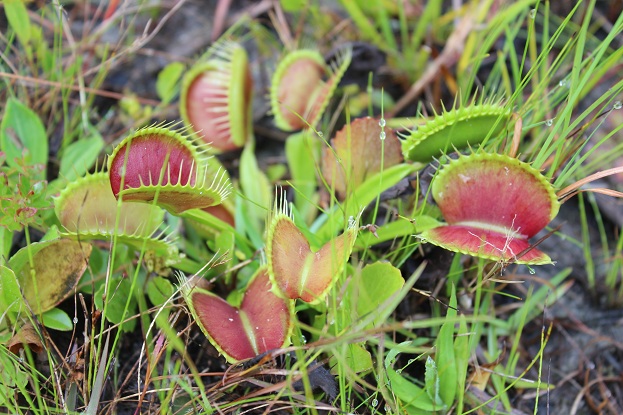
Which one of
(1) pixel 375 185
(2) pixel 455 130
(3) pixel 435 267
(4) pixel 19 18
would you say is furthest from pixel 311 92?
(4) pixel 19 18

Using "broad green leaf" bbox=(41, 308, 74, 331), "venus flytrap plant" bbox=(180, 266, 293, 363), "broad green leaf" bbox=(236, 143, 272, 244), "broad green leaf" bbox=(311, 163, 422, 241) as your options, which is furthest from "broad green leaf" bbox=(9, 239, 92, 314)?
"broad green leaf" bbox=(311, 163, 422, 241)

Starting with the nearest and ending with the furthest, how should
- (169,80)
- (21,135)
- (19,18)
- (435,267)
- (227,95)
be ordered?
(435,267), (21,135), (19,18), (227,95), (169,80)

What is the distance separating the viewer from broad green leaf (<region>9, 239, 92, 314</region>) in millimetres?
1524

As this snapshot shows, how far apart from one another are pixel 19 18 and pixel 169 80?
58 cm

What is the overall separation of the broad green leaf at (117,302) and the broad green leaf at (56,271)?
0.29 ft

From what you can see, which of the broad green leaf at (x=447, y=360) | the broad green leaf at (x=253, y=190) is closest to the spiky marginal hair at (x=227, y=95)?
the broad green leaf at (x=253, y=190)

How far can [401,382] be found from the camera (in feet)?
4.71

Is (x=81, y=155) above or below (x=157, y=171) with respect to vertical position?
below

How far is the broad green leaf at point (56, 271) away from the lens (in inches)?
60.0

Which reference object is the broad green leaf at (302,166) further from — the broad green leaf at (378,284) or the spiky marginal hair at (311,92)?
the broad green leaf at (378,284)

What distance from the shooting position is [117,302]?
1.53 meters

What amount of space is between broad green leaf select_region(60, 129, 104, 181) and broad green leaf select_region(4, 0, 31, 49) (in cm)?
44

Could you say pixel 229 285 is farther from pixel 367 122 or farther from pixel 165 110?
pixel 165 110

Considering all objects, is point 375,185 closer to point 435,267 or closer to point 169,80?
point 435,267
